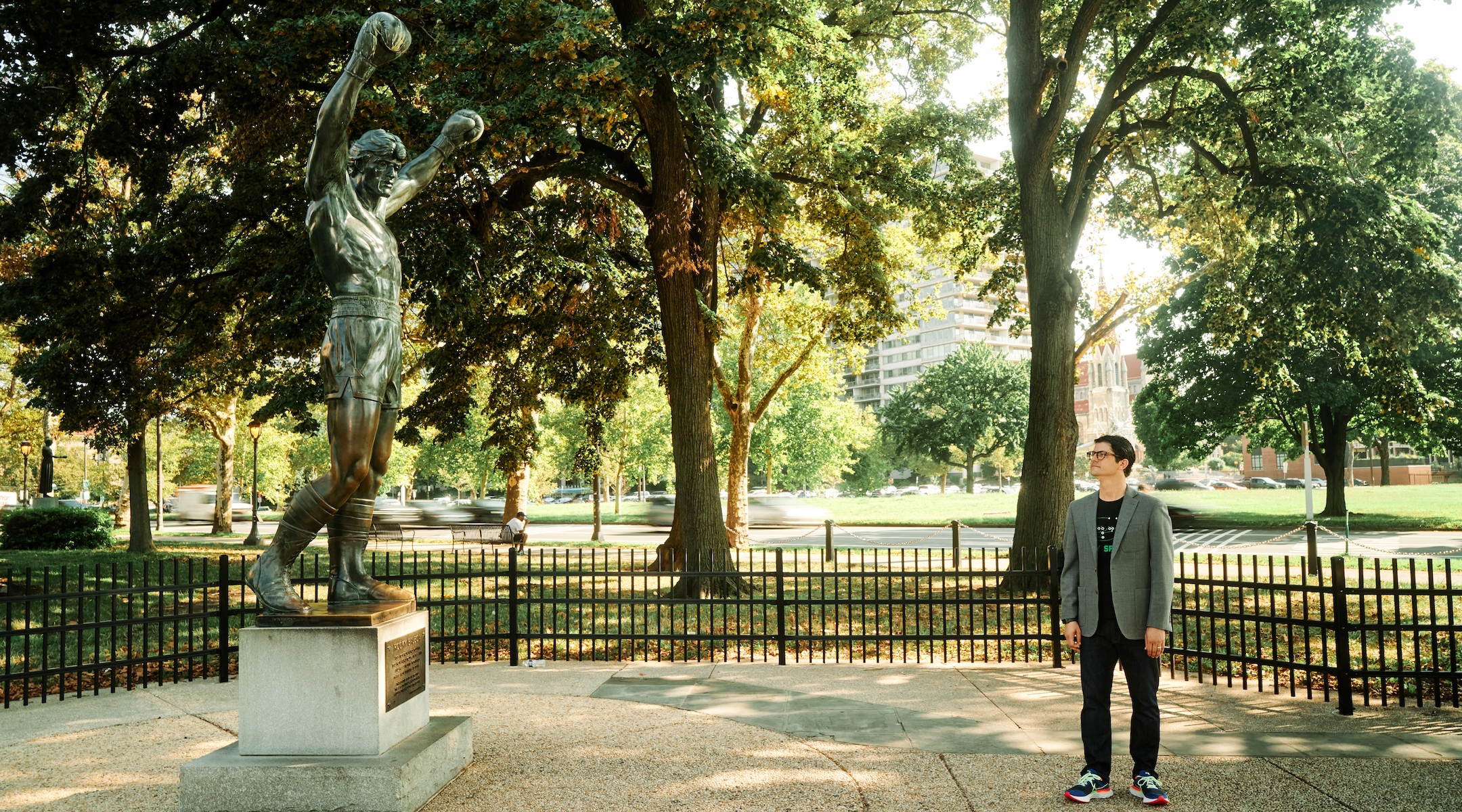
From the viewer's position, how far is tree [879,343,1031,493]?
2645 inches

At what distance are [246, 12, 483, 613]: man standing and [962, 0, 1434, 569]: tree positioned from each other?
36.0 ft

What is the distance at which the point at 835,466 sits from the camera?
174ft

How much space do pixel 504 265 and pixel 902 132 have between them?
7.70m

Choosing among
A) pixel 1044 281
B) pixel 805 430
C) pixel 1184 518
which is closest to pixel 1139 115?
pixel 1044 281

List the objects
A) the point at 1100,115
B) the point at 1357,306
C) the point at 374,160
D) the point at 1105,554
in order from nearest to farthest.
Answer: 1. the point at 1105,554
2. the point at 374,160
3. the point at 1357,306
4. the point at 1100,115

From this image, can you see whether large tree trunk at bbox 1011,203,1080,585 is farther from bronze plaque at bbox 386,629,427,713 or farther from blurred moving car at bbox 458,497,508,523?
blurred moving car at bbox 458,497,508,523

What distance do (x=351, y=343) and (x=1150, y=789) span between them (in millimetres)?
5217

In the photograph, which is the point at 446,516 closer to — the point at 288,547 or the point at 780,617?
the point at 780,617

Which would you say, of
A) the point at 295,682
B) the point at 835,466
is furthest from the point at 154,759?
the point at 835,466

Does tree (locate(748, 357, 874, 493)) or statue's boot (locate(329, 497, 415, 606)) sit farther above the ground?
tree (locate(748, 357, 874, 493))

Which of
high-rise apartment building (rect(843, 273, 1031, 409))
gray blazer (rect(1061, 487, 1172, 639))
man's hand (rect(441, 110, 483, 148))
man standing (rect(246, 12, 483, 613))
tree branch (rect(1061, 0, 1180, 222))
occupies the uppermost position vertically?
high-rise apartment building (rect(843, 273, 1031, 409))

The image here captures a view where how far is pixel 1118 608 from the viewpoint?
5.07m

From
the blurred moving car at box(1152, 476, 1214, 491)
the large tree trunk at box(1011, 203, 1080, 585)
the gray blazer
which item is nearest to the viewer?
the gray blazer

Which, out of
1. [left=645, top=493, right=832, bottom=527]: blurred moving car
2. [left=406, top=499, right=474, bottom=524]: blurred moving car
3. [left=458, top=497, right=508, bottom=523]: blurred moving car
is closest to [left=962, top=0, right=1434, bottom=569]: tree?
[left=645, top=493, right=832, bottom=527]: blurred moving car
